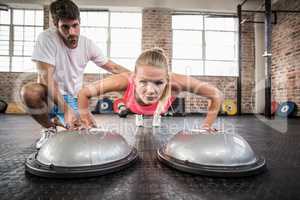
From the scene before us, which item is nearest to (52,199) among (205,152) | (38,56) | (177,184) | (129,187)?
(129,187)

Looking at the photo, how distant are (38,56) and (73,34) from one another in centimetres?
23

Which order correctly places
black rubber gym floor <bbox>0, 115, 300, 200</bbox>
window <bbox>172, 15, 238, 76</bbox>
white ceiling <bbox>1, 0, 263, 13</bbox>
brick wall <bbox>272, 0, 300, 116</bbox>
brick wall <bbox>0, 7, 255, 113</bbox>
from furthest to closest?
window <bbox>172, 15, 238, 76</bbox> → brick wall <bbox>0, 7, 255, 113</bbox> → white ceiling <bbox>1, 0, 263, 13</bbox> → brick wall <bbox>272, 0, 300, 116</bbox> → black rubber gym floor <bbox>0, 115, 300, 200</bbox>

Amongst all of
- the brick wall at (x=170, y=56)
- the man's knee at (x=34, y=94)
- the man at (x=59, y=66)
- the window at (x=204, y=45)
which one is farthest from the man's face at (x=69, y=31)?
the window at (x=204, y=45)

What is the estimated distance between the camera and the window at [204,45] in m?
4.93

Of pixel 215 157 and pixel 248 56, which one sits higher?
pixel 248 56

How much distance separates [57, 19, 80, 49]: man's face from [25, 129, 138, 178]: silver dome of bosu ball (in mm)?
616

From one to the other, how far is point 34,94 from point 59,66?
22 centimetres

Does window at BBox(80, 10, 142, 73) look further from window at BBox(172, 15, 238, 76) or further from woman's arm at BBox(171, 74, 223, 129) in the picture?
woman's arm at BBox(171, 74, 223, 129)

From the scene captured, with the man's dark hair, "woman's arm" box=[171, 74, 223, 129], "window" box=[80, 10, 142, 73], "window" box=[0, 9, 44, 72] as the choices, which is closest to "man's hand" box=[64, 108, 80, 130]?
the man's dark hair

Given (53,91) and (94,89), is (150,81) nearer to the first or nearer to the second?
(94,89)

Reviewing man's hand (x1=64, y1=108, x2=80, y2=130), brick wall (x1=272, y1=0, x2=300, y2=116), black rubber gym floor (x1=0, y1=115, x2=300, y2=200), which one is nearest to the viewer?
black rubber gym floor (x1=0, y1=115, x2=300, y2=200)

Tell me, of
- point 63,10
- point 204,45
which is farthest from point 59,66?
point 204,45

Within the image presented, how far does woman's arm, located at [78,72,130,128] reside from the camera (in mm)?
1014

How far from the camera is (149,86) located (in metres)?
1.13
